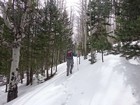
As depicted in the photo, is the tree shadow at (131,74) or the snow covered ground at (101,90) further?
the tree shadow at (131,74)

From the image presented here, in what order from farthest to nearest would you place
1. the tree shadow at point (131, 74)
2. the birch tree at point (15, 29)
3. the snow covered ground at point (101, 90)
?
1. the birch tree at point (15, 29)
2. the tree shadow at point (131, 74)
3. the snow covered ground at point (101, 90)

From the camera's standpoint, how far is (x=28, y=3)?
43.3 feet

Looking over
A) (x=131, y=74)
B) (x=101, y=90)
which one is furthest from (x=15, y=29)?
(x=131, y=74)

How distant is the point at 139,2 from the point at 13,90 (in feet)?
27.8

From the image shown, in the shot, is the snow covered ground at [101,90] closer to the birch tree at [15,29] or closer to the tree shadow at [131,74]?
the tree shadow at [131,74]

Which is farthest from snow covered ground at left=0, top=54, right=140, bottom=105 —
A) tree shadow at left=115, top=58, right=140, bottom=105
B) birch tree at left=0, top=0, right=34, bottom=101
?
birch tree at left=0, top=0, right=34, bottom=101

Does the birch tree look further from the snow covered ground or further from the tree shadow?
the tree shadow

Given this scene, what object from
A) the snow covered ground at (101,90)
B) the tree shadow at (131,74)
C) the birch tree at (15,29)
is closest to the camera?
the snow covered ground at (101,90)

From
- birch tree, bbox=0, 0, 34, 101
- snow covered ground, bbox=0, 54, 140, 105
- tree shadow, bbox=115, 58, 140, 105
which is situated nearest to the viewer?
snow covered ground, bbox=0, 54, 140, 105

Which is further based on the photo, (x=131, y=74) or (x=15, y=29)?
(x=15, y=29)

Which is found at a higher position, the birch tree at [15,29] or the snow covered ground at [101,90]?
the birch tree at [15,29]

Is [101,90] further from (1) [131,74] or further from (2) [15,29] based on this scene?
(2) [15,29]

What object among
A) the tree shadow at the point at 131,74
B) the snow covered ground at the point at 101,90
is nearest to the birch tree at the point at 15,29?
the snow covered ground at the point at 101,90

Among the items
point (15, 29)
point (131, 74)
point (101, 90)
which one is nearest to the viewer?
point (101, 90)
